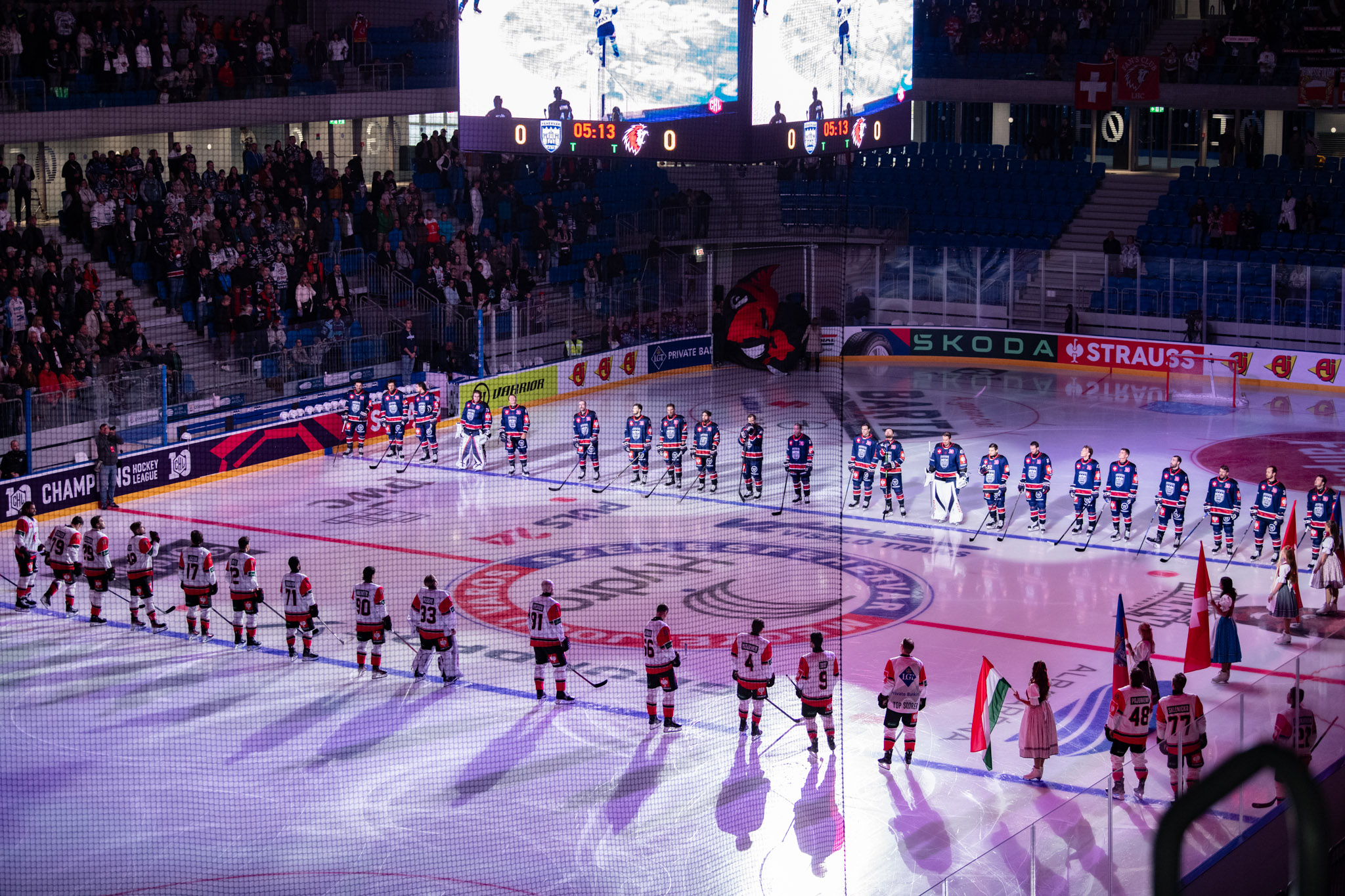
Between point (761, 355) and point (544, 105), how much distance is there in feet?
31.0

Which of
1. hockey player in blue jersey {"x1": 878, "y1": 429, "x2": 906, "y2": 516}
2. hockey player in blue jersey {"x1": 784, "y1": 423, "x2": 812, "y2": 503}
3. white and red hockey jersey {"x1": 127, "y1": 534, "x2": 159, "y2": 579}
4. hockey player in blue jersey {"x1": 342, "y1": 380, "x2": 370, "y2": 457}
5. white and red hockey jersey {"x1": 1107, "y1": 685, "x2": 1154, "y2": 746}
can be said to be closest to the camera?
white and red hockey jersey {"x1": 1107, "y1": 685, "x2": 1154, "y2": 746}

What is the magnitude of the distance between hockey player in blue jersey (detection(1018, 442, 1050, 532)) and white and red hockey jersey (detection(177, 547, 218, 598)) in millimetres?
9518

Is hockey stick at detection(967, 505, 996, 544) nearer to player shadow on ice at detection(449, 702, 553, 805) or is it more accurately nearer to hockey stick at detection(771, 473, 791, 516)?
hockey stick at detection(771, 473, 791, 516)

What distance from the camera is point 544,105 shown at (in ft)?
67.1

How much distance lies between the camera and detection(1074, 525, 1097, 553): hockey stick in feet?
59.7

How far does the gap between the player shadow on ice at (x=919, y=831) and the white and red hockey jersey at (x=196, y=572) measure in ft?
23.5

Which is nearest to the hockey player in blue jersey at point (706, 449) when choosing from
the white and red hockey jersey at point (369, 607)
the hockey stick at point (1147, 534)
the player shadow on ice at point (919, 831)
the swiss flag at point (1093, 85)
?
the hockey stick at point (1147, 534)

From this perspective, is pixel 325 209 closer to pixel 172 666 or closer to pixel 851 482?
pixel 851 482

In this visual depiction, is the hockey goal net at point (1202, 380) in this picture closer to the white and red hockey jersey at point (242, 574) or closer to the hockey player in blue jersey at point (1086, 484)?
the hockey player in blue jersey at point (1086, 484)

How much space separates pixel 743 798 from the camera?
1168cm

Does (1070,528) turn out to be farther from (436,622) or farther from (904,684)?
(436,622)

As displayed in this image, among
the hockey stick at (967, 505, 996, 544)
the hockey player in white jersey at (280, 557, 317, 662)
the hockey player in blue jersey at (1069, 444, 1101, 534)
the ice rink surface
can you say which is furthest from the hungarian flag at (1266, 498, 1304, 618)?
the hockey player in white jersey at (280, 557, 317, 662)

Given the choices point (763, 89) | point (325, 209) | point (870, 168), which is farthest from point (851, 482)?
point (870, 168)

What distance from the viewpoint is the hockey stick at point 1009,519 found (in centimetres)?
1888
